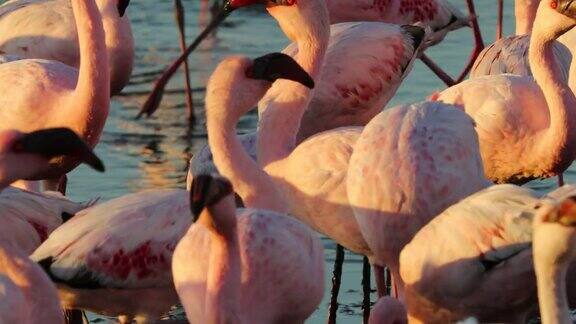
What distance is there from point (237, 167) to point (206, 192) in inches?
63.3

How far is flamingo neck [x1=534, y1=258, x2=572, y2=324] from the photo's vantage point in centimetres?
592

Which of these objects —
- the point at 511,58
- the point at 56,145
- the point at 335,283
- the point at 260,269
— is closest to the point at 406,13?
the point at 511,58

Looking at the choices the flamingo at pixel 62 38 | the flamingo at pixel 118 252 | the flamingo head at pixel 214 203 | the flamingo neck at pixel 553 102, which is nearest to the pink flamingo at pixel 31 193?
the flamingo at pixel 118 252

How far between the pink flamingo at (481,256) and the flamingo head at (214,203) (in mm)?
1064

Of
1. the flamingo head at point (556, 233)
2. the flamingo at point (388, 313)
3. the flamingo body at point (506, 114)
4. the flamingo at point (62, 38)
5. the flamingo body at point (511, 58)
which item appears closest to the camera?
the flamingo head at point (556, 233)

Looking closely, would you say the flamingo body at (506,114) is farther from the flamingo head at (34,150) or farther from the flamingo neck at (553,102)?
the flamingo head at (34,150)

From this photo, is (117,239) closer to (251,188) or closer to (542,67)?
(251,188)

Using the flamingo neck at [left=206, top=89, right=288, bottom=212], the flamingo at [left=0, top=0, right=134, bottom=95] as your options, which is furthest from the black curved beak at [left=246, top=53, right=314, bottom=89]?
the flamingo at [left=0, top=0, right=134, bottom=95]

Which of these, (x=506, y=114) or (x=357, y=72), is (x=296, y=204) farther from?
(x=357, y=72)

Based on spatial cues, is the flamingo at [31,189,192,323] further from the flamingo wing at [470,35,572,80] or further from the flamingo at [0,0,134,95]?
the flamingo at [0,0,134,95]

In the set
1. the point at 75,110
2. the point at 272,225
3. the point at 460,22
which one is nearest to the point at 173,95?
the point at 460,22

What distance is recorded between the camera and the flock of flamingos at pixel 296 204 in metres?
6.63

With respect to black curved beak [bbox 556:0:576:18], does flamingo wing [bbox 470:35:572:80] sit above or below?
below

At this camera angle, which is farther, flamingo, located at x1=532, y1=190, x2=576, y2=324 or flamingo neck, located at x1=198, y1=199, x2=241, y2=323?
flamingo neck, located at x1=198, y1=199, x2=241, y2=323
